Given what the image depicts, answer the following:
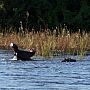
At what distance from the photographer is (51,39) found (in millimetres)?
23453

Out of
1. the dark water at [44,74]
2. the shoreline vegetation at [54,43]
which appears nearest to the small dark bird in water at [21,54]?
the dark water at [44,74]

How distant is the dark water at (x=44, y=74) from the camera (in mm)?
13398

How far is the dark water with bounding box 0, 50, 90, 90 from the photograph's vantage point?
1340cm

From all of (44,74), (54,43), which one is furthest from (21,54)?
(44,74)

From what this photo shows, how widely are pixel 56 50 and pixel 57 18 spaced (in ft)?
48.3

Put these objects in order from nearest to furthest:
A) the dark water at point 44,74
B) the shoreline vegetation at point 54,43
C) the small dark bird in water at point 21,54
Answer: the dark water at point 44,74
the small dark bird in water at point 21,54
the shoreline vegetation at point 54,43

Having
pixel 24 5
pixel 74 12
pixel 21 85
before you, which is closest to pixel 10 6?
pixel 24 5

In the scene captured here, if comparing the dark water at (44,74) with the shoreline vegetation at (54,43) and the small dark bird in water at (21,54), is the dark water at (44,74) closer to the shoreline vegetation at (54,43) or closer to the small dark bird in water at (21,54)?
the small dark bird in water at (21,54)

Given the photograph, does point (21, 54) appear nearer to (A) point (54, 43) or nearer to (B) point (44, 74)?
(A) point (54, 43)

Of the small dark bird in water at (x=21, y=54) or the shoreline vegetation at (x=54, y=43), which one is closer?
the small dark bird in water at (x=21, y=54)

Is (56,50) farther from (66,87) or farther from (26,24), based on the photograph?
(26,24)

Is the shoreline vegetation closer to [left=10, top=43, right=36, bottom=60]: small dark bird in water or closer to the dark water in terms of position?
[left=10, top=43, right=36, bottom=60]: small dark bird in water

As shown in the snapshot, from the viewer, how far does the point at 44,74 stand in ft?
52.0

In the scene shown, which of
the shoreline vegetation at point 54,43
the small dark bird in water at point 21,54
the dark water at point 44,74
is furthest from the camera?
the shoreline vegetation at point 54,43
